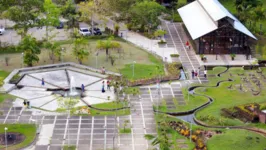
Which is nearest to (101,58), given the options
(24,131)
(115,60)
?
(115,60)

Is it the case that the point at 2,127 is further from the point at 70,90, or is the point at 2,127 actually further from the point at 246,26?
the point at 246,26

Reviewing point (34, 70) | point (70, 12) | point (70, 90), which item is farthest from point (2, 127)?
point (70, 12)

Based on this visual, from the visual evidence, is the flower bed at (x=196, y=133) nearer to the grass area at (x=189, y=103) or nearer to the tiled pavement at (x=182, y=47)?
the grass area at (x=189, y=103)

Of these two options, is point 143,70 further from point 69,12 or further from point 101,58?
point 69,12

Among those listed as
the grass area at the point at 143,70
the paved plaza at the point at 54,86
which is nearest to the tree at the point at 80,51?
the paved plaza at the point at 54,86

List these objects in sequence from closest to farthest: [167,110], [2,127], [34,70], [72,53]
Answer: [2,127], [167,110], [34,70], [72,53]

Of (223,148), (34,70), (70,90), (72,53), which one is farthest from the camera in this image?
(72,53)

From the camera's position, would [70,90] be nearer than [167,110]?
No

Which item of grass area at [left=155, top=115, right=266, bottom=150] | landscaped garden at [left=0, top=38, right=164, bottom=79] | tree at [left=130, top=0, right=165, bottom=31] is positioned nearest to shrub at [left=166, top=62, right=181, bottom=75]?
landscaped garden at [left=0, top=38, right=164, bottom=79]
